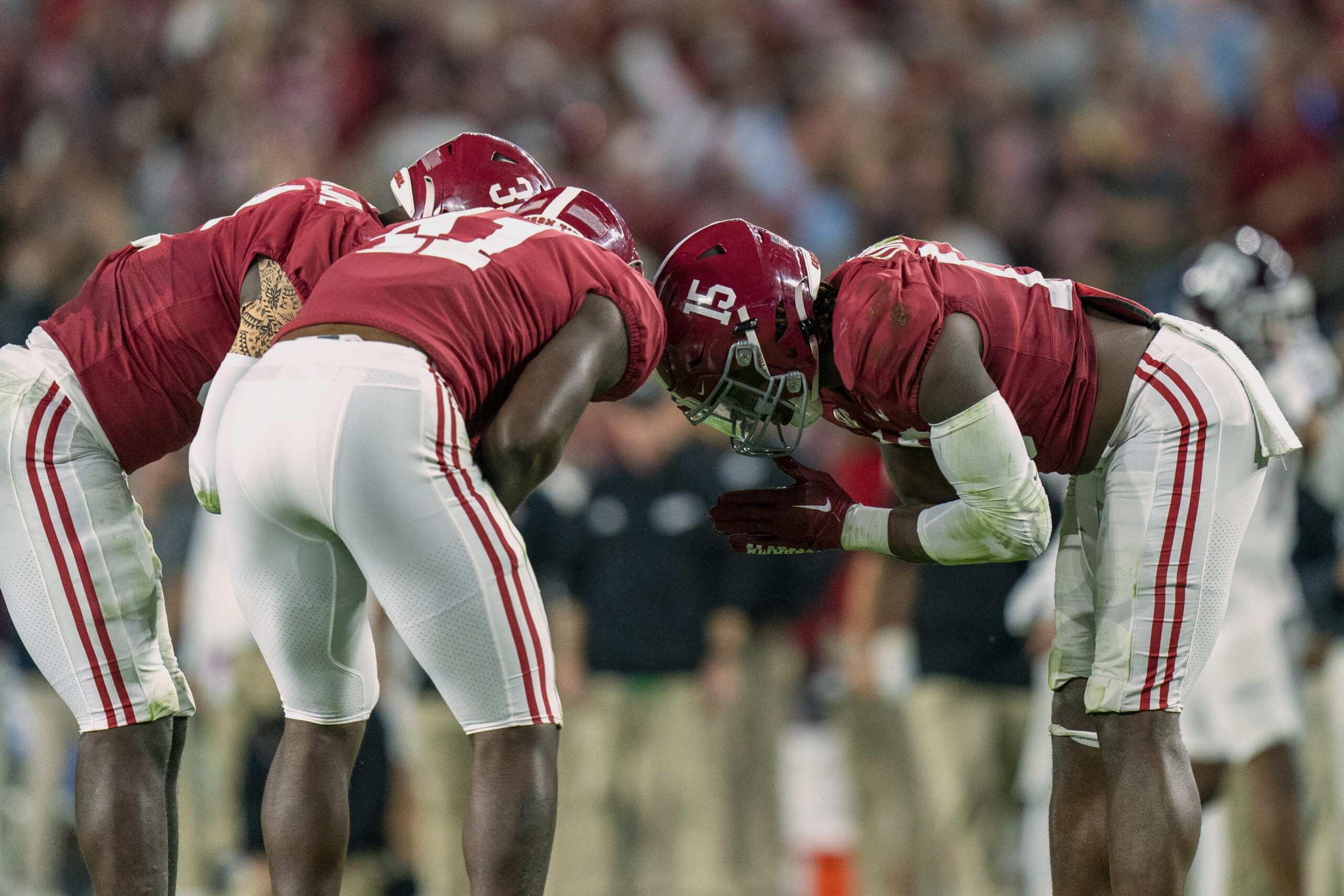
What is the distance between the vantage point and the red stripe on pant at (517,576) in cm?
292

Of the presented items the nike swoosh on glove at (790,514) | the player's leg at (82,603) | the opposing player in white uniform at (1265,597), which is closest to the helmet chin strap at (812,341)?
the nike swoosh on glove at (790,514)

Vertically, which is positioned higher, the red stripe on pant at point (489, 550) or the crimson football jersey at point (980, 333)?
the crimson football jersey at point (980, 333)

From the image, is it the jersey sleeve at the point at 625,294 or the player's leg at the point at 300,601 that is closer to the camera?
the player's leg at the point at 300,601

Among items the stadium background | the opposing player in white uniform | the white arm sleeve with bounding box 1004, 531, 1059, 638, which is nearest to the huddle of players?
the opposing player in white uniform

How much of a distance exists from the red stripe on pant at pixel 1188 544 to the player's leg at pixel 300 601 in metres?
1.81

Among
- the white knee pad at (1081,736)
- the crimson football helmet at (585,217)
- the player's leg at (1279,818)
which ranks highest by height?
the crimson football helmet at (585,217)

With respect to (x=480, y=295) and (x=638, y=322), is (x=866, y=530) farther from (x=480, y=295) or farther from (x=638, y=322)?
(x=480, y=295)

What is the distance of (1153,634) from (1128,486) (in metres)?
0.35

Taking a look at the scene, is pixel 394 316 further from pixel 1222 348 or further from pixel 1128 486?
pixel 1222 348

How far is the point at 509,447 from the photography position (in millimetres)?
2945

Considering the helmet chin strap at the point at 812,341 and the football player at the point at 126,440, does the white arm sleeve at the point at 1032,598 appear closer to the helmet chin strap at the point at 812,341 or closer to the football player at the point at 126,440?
the helmet chin strap at the point at 812,341

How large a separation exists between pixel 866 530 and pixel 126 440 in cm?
180

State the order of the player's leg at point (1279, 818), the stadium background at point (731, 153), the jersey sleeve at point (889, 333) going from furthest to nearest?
1. the stadium background at point (731, 153)
2. the player's leg at point (1279, 818)
3. the jersey sleeve at point (889, 333)

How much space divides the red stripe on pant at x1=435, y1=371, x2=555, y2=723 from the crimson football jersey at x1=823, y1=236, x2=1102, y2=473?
99 centimetres
